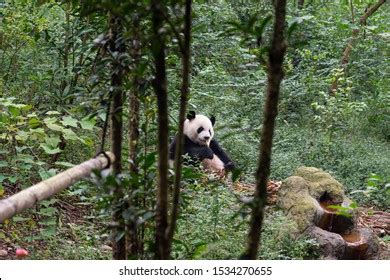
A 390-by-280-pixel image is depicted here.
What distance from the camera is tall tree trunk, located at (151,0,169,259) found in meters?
1.44

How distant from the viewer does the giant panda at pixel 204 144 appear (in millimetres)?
6141

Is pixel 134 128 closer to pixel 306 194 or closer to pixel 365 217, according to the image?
pixel 306 194

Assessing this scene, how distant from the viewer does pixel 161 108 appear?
1.49 metres

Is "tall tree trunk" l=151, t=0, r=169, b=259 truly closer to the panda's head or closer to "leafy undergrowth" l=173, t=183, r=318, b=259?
"leafy undergrowth" l=173, t=183, r=318, b=259

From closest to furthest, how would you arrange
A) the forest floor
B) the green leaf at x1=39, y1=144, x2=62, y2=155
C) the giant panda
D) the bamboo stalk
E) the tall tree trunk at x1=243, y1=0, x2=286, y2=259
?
the tall tree trunk at x1=243, y1=0, x2=286, y2=259
the bamboo stalk
the forest floor
the green leaf at x1=39, y1=144, x2=62, y2=155
the giant panda

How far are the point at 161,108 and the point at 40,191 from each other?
46cm

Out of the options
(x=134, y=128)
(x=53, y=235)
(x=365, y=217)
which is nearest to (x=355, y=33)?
(x=365, y=217)

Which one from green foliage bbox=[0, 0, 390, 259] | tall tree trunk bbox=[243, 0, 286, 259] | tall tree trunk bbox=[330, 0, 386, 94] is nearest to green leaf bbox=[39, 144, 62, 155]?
green foliage bbox=[0, 0, 390, 259]

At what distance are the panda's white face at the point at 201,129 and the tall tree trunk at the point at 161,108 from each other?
4638 millimetres

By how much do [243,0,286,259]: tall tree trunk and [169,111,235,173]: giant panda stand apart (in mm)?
4603

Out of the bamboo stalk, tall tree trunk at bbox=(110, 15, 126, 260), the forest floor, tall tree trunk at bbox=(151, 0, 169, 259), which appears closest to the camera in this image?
tall tree trunk at bbox=(151, 0, 169, 259)

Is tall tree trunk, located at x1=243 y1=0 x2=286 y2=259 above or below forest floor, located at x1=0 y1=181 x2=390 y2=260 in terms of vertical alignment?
above
